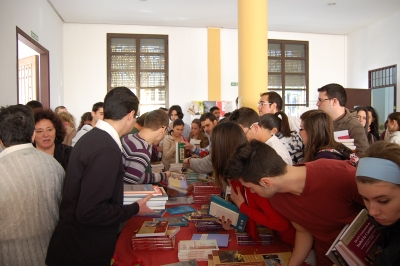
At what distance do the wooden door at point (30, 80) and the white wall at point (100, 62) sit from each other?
128 centimetres

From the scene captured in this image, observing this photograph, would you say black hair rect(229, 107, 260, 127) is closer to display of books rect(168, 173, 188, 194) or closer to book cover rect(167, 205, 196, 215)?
display of books rect(168, 173, 188, 194)

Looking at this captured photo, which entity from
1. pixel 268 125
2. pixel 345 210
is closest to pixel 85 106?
pixel 268 125

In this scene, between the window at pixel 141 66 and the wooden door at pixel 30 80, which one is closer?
the wooden door at pixel 30 80

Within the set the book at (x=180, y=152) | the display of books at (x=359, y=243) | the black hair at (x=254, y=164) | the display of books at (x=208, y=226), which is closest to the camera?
the display of books at (x=359, y=243)

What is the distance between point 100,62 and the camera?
26.0 ft

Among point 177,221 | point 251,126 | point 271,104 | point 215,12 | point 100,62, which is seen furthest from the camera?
point 100,62

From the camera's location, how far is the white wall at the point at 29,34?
14.0 ft

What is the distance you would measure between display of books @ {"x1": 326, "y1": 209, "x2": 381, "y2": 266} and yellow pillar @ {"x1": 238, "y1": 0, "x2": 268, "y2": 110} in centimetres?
342

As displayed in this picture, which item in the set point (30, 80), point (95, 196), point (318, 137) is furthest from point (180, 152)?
point (30, 80)

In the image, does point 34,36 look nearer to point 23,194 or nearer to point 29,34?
point 29,34

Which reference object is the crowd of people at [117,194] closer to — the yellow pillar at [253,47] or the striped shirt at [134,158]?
the striped shirt at [134,158]

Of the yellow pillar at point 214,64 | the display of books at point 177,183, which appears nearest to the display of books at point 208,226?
the display of books at point 177,183

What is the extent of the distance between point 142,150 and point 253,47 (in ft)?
9.41

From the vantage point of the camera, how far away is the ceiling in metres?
6.64
